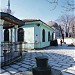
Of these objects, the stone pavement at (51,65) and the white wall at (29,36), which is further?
the white wall at (29,36)

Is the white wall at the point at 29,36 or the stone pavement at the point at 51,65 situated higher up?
the white wall at the point at 29,36

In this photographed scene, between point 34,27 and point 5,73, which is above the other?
point 34,27

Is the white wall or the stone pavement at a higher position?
the white wall

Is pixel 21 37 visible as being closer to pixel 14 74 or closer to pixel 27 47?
pixel 27 47

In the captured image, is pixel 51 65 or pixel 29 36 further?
pixel 29 36

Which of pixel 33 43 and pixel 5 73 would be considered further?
pixel 33 43

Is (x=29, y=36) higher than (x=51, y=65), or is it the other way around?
(x=29, y=36)

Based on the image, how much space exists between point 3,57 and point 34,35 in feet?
28.5

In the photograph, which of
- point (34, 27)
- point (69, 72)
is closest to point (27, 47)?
point (34, 27)

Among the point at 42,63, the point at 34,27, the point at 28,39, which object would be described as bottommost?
the point at 42,63

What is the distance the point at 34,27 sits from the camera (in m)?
17.9

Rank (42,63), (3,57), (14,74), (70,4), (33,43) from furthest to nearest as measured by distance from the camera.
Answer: (33,43)
(3,57)
(14,74)
(70,4)
(42,63)

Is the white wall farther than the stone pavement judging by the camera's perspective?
Yes

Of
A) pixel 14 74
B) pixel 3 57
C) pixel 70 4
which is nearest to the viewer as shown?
pixel 70 4
